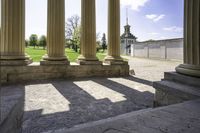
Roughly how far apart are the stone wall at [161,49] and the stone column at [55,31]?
2615 cm

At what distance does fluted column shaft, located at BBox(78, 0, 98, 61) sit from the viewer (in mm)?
13633

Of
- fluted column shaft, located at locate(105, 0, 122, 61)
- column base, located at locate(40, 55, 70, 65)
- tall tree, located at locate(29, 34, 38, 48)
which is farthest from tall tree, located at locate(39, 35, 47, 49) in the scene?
column base, located at locate(40, 55, 70, 65)

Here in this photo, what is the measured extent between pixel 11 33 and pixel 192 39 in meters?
9.34

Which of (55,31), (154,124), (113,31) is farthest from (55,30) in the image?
(154,124)

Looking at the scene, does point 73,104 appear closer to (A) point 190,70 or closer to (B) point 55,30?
(A) point 190,70

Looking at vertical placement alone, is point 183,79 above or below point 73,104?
above

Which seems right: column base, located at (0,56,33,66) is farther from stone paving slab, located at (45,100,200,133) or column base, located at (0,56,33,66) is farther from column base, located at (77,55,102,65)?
stone paving slab, located at (45,100,200,133)

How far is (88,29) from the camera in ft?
45.1

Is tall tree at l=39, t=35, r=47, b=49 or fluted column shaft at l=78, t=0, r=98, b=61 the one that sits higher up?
tall tree at l=39, t=35, r=47, b=49

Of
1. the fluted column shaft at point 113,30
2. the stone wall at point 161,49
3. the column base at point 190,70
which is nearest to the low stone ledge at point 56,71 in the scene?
the fluted column shaft at point 113,30

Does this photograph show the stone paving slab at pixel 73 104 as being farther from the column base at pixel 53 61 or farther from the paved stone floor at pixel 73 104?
the column base at pixel 53 61

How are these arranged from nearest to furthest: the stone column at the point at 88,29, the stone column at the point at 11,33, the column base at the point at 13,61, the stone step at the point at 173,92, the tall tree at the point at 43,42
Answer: the stone step at the point at 173,92 → the column base at the point at 13,61 → the stone column at the point at 11,33 → the stone column at the point at 88,29 → the tall tree at the point at 43,42

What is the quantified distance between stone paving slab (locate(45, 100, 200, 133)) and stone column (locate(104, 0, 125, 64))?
10919 mm

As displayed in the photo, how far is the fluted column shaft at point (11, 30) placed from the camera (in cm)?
1077
